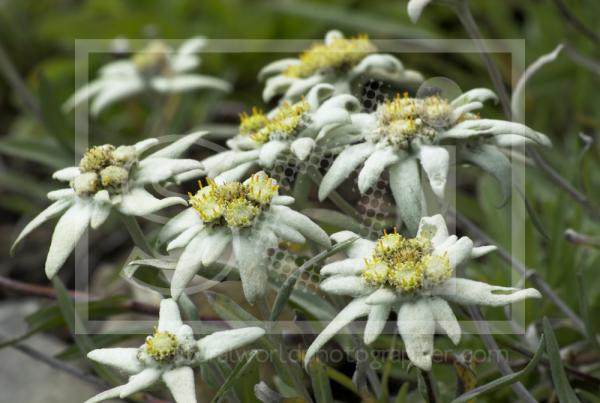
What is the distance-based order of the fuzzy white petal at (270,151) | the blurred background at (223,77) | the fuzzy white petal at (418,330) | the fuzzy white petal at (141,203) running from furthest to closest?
the blurred background at (223,77) → the fuzzy white petal at (270,151) → the fuzzy white petal at (141,203) → the fuzzy white petal at (418,330)

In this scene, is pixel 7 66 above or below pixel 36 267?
above

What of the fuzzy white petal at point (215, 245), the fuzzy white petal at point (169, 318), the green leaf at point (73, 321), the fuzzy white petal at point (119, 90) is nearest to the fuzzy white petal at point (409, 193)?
the fuzzy white petal at point (215, 245)

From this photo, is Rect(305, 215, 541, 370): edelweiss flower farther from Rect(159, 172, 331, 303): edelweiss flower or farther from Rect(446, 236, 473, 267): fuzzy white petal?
Rect(159, 172, 331, 303): edelweiss flower

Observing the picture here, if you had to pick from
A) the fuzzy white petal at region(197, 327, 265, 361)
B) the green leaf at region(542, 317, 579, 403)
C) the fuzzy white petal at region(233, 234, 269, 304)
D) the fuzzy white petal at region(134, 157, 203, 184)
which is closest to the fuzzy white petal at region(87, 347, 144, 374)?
the fuzzy white petal at region(197, 327, 265, 361)

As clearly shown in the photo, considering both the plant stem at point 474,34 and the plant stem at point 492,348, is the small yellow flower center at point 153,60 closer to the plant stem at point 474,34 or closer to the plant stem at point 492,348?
the plant stem at point 474,34

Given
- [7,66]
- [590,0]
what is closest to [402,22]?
[590,0]

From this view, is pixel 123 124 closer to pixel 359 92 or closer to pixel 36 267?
pixel 36 267

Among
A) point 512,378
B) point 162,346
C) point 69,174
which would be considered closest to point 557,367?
point 512,378
